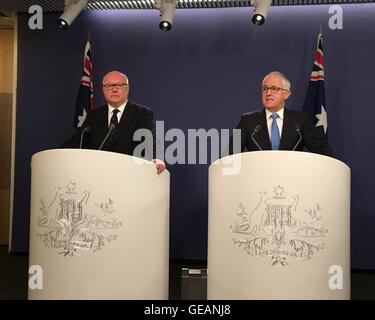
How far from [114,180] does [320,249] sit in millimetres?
1220

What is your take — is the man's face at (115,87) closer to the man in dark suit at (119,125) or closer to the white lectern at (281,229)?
the man in dark suit at (119,125)

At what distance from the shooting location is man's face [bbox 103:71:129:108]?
360 centimetres

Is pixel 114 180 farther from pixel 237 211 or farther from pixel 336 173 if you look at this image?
pixel 336 173

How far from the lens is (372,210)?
5.09 m

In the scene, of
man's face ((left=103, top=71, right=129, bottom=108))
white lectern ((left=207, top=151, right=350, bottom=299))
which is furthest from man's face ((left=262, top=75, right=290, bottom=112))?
man's face ((left=103, top=71, right=129, bottom=108))

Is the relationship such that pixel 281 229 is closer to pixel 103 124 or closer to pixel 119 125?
pixel 119 125

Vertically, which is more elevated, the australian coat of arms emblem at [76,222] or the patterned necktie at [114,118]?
the patterned necktie at [114,118]

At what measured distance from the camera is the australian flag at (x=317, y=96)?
4965 mm

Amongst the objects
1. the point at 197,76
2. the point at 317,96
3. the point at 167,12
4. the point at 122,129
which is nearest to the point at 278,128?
the point at 122,129

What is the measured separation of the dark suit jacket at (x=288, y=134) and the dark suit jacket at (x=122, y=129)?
2.07ft

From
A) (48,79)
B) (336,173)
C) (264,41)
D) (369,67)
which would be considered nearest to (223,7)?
(264,41)

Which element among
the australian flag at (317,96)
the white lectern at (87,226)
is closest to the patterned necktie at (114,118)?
the white lectern at (87,226)

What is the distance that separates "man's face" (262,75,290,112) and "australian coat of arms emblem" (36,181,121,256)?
1361mm

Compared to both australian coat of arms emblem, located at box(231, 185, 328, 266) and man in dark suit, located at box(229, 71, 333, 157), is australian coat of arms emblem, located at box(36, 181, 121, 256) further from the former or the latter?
man in dark suit, located at box(229, 71, 333, 157)
